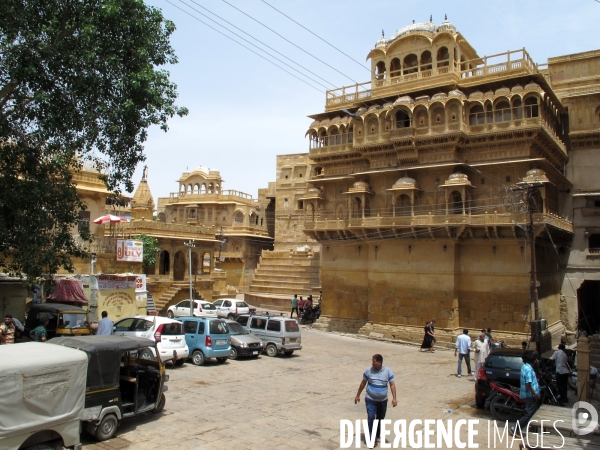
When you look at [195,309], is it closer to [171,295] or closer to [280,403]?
[171,295]

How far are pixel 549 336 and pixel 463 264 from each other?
17.7ft

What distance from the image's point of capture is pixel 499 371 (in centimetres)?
1234

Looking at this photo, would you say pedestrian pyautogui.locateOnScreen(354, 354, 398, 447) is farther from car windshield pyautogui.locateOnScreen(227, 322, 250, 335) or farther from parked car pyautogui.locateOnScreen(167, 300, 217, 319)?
parked car pyautogui.locateOnScreen(167, 300, 217, 319)

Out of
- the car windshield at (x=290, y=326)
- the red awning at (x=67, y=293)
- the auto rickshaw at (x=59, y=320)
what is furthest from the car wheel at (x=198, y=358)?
the red awning at (x=67, y=293)

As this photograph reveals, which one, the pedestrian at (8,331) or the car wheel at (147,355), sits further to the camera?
the pedestrian at (8,331)

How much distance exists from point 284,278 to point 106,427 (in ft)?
108

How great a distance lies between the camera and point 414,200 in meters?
26.4

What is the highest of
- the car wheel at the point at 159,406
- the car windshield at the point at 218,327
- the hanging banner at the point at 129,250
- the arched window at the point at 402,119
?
the arched window at the point at 402,119

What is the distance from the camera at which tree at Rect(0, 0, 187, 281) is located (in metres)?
11.9

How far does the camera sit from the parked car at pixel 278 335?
1948 centimetres

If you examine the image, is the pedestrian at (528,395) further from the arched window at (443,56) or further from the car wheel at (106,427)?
the arched window at (443,56)

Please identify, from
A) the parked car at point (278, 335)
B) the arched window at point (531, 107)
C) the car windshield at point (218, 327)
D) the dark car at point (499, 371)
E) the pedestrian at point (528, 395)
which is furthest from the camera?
the arched window at point (531, 107)

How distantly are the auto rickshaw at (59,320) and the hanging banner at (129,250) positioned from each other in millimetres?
10324

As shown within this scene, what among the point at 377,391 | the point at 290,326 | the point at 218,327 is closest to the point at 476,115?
the point at 290,326
